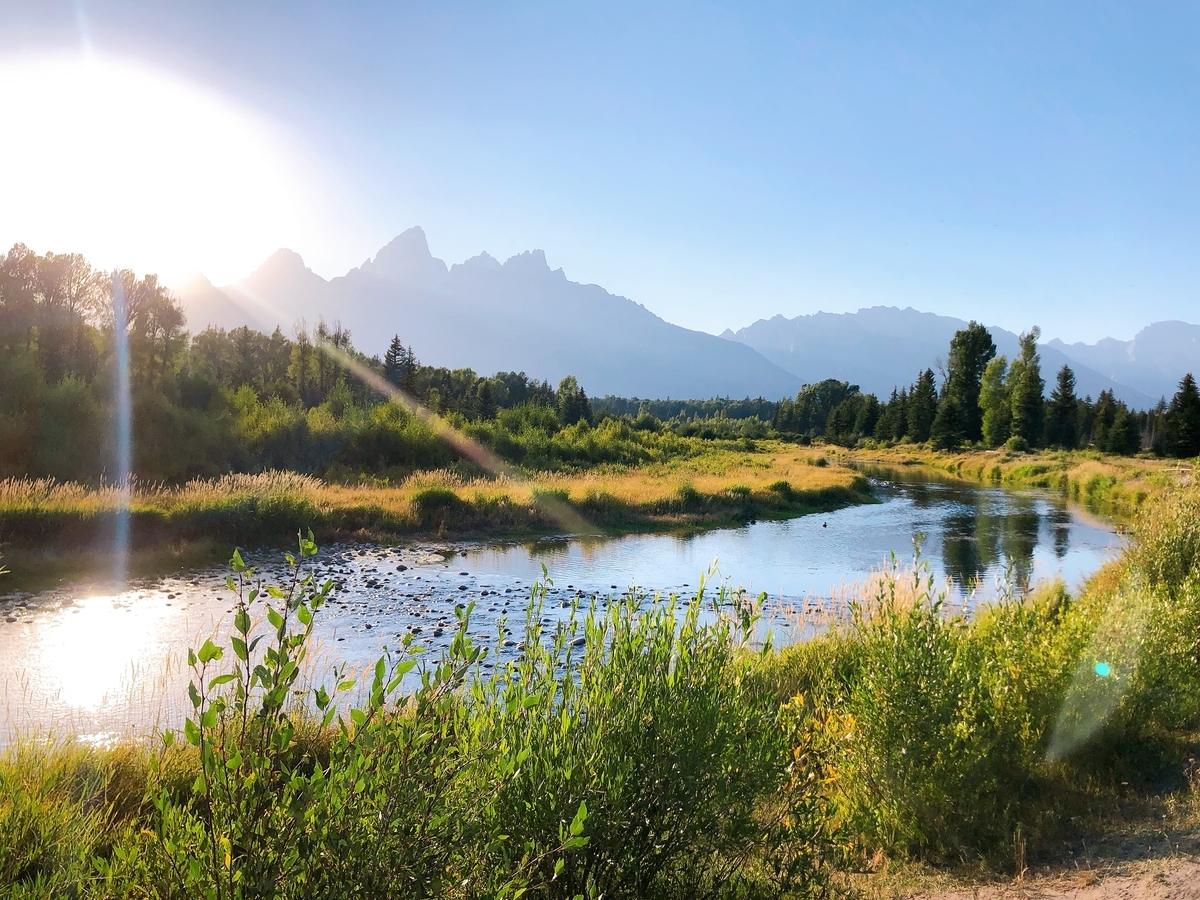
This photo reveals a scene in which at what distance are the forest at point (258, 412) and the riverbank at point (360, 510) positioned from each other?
13.3 feet

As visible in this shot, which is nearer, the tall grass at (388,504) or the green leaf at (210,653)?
the green leaf at (210,653)

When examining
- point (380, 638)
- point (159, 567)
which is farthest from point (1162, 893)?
point (159, 567)

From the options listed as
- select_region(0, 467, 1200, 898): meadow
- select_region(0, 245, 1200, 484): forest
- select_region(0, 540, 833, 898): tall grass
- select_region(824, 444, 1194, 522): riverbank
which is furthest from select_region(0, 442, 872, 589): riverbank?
select_region(0, 540, 833, 898): tall grass

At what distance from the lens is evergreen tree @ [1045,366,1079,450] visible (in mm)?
65500

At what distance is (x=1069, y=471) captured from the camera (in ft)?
146

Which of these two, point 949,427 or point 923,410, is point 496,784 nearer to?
point 949,427

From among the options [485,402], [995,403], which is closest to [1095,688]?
[995,403]

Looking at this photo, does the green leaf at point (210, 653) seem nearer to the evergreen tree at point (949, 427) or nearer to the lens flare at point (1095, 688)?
the lens flare at point (1095, 688)

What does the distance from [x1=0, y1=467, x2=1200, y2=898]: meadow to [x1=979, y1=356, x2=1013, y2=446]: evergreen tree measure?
2601 inches

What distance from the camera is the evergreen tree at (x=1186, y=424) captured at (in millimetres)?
48375

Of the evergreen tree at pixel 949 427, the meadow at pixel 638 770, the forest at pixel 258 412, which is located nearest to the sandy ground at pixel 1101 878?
the meadow at pixel 638 770

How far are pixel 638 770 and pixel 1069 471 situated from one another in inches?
1951

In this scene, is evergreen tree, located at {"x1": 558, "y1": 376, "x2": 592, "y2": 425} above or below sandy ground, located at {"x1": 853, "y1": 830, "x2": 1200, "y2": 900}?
above

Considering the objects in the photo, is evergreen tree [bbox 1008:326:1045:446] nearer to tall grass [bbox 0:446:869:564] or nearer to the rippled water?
tall grass [bbox 0:446:869:564]
